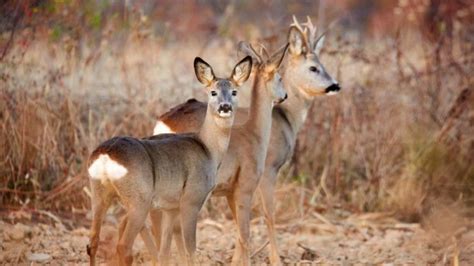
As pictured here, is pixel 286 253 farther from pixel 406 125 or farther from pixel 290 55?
pixel 406 125

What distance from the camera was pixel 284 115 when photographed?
11.3 m

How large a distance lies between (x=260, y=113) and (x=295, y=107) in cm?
133

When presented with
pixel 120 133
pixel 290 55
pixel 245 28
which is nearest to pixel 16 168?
pixel 120 133

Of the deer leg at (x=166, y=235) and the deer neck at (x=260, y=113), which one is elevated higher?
the deer neck at (x=260, y=113)

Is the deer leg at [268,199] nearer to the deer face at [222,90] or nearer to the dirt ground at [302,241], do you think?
the dirt ground at [302,241]

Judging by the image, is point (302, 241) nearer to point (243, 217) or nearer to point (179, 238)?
point (243, 217)

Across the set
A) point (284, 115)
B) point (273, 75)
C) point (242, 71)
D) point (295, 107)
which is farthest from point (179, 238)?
point (295, 107)

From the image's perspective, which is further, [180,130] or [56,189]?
[56,189]

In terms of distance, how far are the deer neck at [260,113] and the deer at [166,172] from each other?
2.09ft

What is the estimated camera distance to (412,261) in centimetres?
1041

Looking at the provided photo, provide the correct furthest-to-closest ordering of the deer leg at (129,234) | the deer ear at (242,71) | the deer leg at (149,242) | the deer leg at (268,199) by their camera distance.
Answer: the deer leg at (268,199)
the deer ear at (242,71)
the deer leg at (149,242)
the deer leg at (129,234)

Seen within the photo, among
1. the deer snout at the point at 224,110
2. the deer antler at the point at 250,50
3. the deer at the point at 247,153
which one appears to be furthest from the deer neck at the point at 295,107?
the deer snout at the point at 224,110

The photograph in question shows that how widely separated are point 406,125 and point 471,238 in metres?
2.37

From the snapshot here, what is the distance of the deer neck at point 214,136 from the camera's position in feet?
30.0
